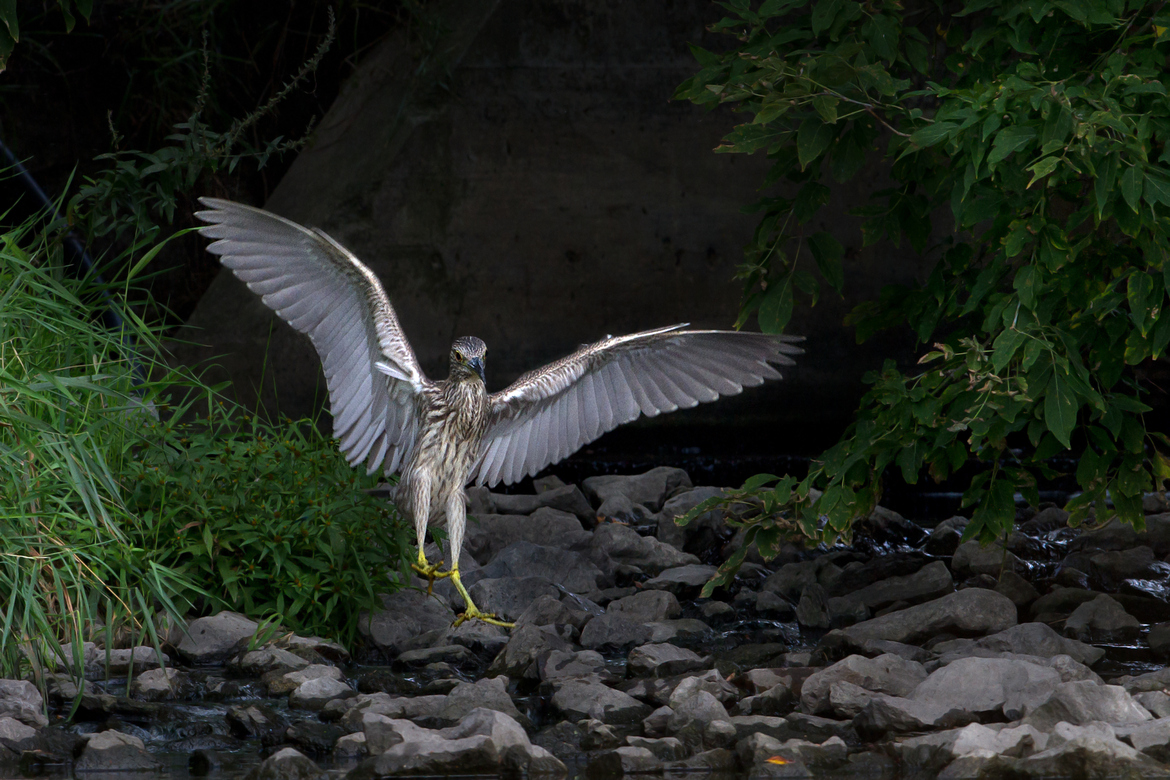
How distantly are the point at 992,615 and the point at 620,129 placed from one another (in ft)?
13.7

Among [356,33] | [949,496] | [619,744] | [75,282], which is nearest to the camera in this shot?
[619,744]

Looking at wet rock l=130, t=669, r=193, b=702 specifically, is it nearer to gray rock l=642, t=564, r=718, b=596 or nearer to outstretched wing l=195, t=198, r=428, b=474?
outstretched wing l=195, t=198, r=428, b=474

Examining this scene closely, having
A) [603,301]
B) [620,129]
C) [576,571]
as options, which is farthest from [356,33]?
[576,571]

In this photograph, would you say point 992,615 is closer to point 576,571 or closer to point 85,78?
point 576,571

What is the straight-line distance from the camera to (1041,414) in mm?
3309

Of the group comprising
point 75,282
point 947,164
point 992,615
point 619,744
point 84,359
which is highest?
point 947,164

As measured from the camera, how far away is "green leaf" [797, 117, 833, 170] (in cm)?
338

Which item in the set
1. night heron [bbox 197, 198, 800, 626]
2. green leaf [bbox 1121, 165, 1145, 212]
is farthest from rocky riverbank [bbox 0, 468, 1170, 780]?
green leaf [bbox 1121, 165, 1145, 212]

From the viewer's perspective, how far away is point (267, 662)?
3.50m

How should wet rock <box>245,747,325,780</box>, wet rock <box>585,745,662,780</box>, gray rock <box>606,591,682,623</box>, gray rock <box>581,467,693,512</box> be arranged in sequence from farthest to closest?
gray rock <box>581,467,693,512</box>, gray rock <box>606,591,682,623</box>, wet rock <box>585,745,662,780</box>, wet rock <box>245,747,325,780</box>

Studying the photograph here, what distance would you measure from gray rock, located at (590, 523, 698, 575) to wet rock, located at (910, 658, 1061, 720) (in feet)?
5.72

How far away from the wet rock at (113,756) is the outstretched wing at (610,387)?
1.55 meters

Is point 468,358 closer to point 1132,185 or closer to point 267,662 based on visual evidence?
point 267,662

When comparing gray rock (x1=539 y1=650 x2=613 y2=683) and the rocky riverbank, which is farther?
gray rock (x1=539 y1=650 x2=613 y2=683)
